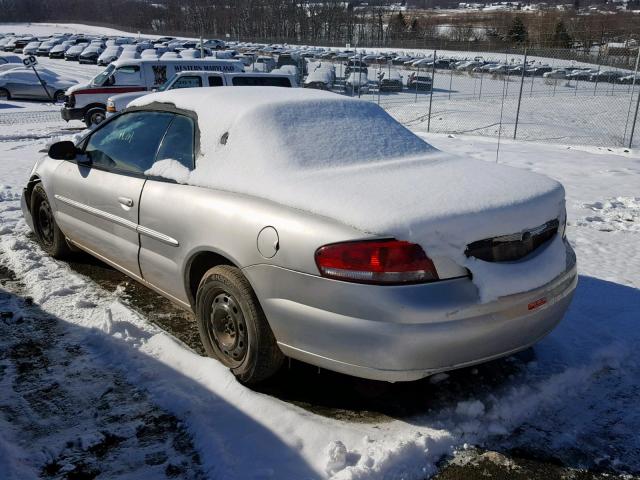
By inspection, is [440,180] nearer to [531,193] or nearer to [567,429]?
[531,193]

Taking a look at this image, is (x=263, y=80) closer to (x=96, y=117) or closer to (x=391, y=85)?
(x=96, y=117)

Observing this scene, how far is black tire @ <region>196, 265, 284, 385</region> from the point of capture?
2.88 meters

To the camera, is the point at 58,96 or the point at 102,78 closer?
the point at 102,78

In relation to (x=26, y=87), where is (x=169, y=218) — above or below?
above

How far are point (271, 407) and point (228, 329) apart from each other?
52 centimetres

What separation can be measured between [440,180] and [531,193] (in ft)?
1.55

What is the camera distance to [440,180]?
2994mm

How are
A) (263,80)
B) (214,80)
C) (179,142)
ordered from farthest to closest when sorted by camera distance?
(263,80) < (214,80) < (179,142)

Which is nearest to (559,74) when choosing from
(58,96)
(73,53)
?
(58,96)

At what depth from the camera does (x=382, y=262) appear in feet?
8.07

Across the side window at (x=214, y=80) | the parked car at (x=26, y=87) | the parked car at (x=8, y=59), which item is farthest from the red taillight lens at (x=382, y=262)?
the parked car at (x=8, y=59)

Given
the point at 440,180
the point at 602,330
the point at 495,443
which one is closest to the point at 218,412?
the point at 495,443

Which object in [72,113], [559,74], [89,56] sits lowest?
[559,74]

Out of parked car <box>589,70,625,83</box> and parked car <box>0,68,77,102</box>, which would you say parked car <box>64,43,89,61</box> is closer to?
parked car <box>0,68,77,102</box>
